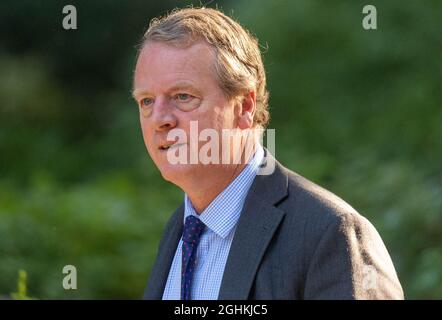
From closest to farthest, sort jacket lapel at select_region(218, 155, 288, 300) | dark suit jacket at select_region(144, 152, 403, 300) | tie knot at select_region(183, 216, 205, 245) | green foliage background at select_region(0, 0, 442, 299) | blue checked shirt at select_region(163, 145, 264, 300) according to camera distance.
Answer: dark suit jacket at select_region(144, 152, 403, 300), jacket lapel at select_region(218, 155, 288, 300), blue checked shirt at select_region(163, 145, 264, 300), tie knot at select_region(183, 216, 205, 245), green foliage background at select_region(0, 0, 442, 299)

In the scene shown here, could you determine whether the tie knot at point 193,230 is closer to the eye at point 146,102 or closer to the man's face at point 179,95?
the man's face at point 179,95

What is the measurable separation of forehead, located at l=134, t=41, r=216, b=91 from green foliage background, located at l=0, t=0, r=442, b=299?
9.96ft

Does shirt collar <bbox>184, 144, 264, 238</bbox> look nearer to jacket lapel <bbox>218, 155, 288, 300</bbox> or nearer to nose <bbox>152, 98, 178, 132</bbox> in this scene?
jacket lapel <bbox>218, 155, 288, 300</bbox>

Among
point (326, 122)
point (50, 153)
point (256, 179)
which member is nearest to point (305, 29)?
point (326, 122)

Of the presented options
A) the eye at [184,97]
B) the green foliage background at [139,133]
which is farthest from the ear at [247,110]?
the green foliage background at [139,133]

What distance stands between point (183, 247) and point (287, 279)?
1.63ft

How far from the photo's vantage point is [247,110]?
2.89 m

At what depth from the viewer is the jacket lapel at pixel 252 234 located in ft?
8.27

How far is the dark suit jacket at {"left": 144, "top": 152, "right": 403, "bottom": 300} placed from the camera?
2.41 m

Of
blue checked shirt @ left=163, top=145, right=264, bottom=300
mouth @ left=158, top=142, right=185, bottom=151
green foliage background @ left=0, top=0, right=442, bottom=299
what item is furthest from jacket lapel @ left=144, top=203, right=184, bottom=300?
green foliage background @ left=0, top=0, right=442, bottom=299

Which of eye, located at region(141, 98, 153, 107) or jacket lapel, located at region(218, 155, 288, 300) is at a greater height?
eye, located at region(141, 98, 153, 107)

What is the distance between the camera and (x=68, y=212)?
21.9 feet

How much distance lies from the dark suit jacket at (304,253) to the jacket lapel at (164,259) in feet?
1.47

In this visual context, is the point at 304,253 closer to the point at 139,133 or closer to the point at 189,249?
the point at 189,249
